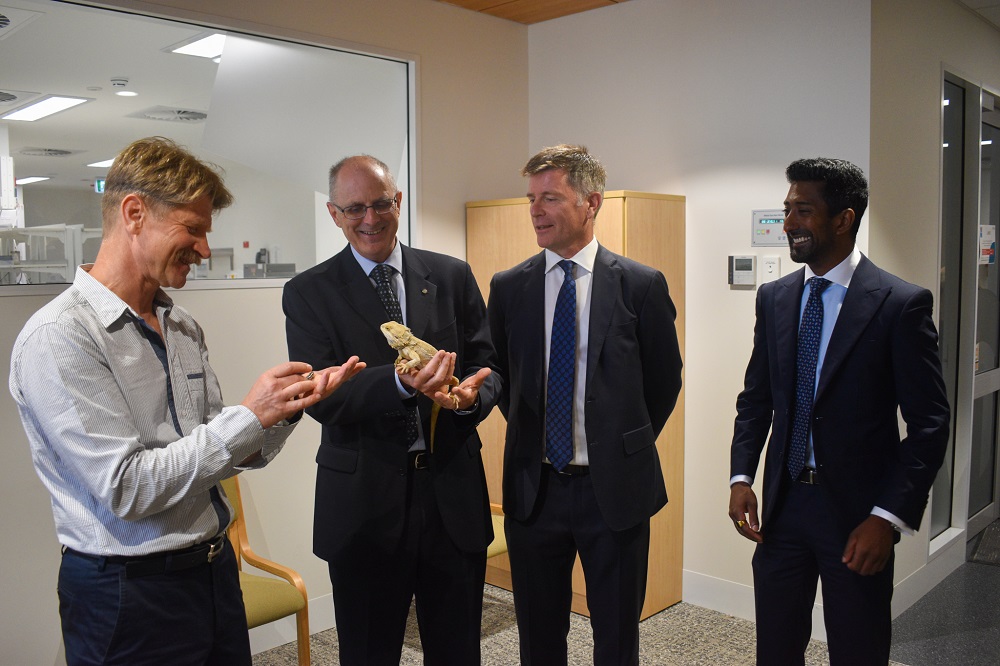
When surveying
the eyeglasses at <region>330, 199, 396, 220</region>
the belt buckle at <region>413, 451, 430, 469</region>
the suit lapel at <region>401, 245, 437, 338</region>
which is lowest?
the belt buckle at <region>413, 451, 430, 469</region>

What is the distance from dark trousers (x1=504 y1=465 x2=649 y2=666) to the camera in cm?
255

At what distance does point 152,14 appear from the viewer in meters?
3.38

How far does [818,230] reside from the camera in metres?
2.42

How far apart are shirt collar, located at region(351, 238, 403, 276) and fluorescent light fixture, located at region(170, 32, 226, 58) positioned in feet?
5.68

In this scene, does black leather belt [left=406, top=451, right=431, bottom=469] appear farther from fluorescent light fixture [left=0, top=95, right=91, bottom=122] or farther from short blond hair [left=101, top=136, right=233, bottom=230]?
fluorescent light fixture [left=0, top=95, right=91, bottom=122]

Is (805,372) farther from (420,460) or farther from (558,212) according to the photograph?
(420,460)

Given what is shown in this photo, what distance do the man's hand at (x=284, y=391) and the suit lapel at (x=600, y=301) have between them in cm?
99

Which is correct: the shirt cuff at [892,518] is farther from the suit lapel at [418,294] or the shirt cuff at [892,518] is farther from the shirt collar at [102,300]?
the shirt collar at [102,300]

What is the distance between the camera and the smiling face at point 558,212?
2602 millimetres

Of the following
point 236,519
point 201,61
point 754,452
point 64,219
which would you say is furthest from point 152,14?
point 754,452

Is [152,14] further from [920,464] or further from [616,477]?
[920,464]

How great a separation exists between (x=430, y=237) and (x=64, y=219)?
175 centimetres

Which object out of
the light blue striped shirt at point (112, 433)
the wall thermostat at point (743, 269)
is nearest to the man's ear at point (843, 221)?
the wall thermostat at point (743, 269)

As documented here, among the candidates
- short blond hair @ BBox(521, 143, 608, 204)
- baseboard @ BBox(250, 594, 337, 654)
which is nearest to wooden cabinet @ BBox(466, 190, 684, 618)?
baseboard @ BBox(250, 594, 337, 654)
